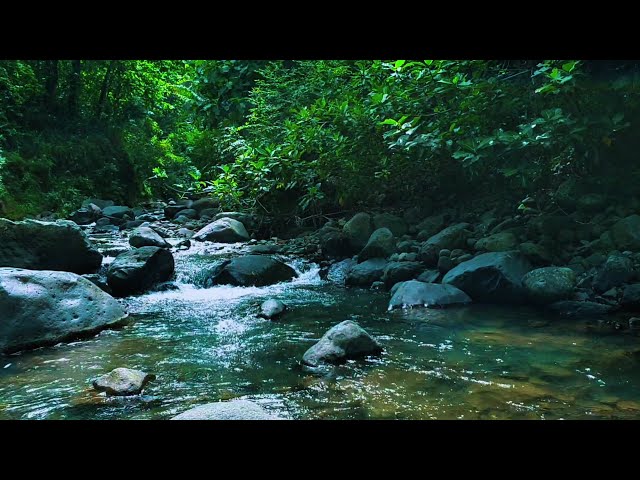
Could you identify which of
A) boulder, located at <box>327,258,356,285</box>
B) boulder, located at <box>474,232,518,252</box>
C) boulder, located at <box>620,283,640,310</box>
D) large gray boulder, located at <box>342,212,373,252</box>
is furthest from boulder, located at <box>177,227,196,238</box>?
boulder, located at <box>620,283,640,310</box>

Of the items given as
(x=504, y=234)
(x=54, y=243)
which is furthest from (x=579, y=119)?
(x=54, y=243)

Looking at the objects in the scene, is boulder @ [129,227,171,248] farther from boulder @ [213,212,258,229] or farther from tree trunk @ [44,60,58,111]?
tree trunk @ [44,60,58,111]

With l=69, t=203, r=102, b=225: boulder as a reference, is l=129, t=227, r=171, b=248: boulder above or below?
below

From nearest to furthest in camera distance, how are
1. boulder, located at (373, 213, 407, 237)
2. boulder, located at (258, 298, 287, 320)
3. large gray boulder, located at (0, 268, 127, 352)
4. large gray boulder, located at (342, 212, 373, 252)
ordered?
large gray boulder, located at (0, 268, 127, 352) < boulder, located at (258, 298, 287, 320) < large gray boulder, located at (342, 212, 373, 252) < boulder, located at (373, 213, 407, 237)

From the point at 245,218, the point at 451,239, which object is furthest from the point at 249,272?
the point at 245,218

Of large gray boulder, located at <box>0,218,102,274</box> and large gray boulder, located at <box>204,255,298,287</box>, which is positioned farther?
large gray boulder, located at <box>204,255,298,287</box>

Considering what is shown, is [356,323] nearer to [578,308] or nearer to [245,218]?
A: [578,308]

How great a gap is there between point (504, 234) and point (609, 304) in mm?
1790

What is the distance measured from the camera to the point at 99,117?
18203 mm

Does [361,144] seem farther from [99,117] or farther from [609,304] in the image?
[99,117]

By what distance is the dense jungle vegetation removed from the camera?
22.0 feet

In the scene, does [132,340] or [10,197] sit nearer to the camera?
[132,340]

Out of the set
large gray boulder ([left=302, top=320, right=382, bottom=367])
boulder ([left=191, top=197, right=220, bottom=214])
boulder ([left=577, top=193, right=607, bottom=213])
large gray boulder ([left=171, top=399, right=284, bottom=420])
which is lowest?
large gray boulder ([left=171, top=399, right=284, bottom=420])

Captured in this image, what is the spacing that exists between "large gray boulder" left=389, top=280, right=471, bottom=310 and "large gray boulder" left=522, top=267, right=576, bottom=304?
73 centimetres
